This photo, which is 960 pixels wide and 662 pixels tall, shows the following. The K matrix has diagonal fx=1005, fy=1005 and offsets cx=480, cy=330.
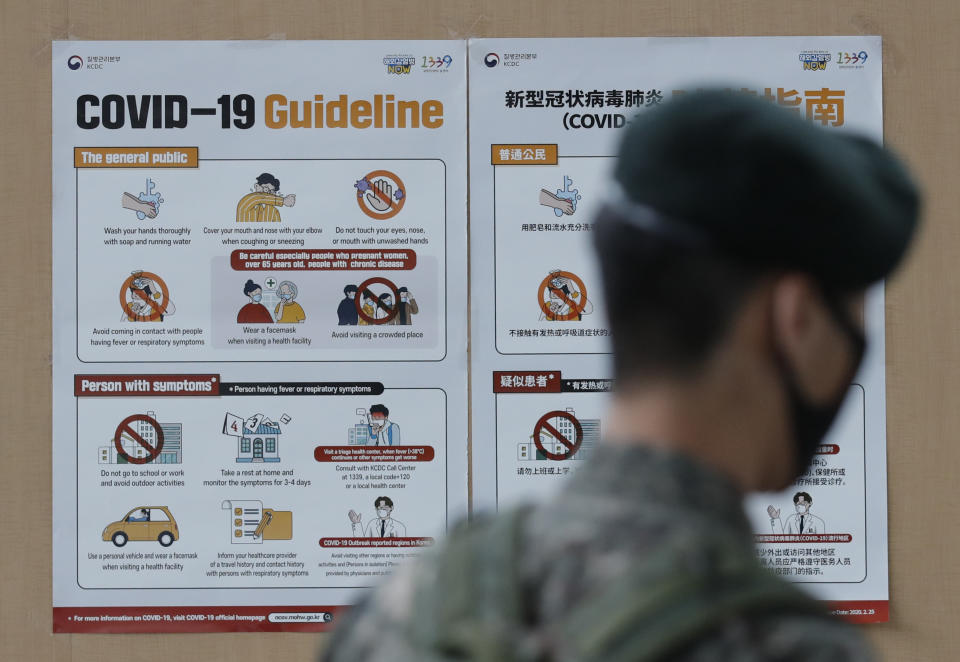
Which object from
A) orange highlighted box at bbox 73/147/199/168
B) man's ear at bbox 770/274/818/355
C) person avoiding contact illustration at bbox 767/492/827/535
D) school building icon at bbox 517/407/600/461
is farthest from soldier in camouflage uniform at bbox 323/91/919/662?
orange highlighted box at bbox 73/147/199/168

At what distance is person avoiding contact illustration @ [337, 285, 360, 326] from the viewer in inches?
85.4

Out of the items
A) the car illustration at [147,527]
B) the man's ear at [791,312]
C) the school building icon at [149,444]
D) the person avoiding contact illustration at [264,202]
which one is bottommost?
the car illustration at [147,527]

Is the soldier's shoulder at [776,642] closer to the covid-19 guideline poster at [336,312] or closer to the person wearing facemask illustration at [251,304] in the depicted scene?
the covid-19 guideline poster at [336,312]

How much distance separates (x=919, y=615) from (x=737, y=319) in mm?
1839

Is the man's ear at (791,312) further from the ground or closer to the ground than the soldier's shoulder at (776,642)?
further from the ground

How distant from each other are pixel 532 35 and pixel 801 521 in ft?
3.94

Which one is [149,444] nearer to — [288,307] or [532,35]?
[288,307]

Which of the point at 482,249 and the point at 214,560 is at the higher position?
the point at 482,249

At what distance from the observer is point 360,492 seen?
216 centimetres

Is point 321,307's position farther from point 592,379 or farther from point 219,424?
point 592,379

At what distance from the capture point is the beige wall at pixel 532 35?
216cm

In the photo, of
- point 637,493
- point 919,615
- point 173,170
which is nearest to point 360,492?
point 173,170

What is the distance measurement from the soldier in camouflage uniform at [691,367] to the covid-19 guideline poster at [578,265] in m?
1.50

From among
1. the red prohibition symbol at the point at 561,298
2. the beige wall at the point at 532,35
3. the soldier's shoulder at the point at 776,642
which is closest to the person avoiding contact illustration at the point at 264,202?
the beige wall at the point at 532,35
